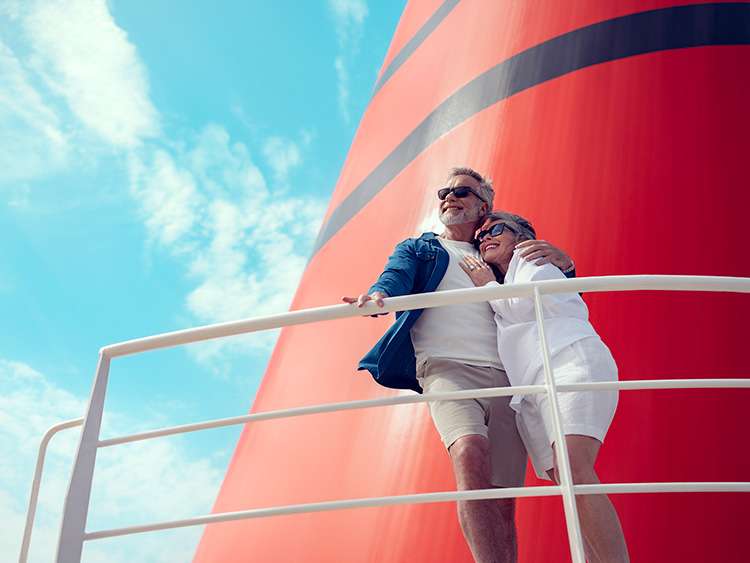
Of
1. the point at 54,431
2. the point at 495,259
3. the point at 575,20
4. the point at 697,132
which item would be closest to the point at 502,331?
the point at 495,259

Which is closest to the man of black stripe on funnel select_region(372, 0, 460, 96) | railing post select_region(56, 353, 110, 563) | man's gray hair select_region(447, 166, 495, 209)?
man's gray hair select_region(447, 166, 495, 209)

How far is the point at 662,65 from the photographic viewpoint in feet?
7.58

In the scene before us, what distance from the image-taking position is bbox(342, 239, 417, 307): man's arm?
1294 mm

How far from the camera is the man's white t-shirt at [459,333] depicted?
132 cm

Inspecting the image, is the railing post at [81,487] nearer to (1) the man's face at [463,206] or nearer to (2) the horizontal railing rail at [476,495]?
(2) the horizontal railing rail at [476,495]

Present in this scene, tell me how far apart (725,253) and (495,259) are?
803 millimetres

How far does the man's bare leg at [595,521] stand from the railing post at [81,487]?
30.1 inches

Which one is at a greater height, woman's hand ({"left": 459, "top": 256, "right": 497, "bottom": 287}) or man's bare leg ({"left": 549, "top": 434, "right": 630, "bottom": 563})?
woman's hand ({"left": 459, "top": 256, "right": 497, "bottom": 287})

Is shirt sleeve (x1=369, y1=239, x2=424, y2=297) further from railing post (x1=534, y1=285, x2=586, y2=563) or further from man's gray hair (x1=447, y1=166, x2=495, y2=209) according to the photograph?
railing post (x1=534, y1=285, x2=586, y2=563)

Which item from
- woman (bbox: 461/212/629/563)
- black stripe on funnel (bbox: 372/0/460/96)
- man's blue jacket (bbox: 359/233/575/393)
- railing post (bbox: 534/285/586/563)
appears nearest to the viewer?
railing post (bbox: 534/285/586/563)

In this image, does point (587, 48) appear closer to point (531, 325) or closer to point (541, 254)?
point (541, 254)

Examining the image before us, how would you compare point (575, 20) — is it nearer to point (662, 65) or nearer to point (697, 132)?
point (662, 65)

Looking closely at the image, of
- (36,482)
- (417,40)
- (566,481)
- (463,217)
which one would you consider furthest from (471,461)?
(417,40)

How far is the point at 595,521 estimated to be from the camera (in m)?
1.08
